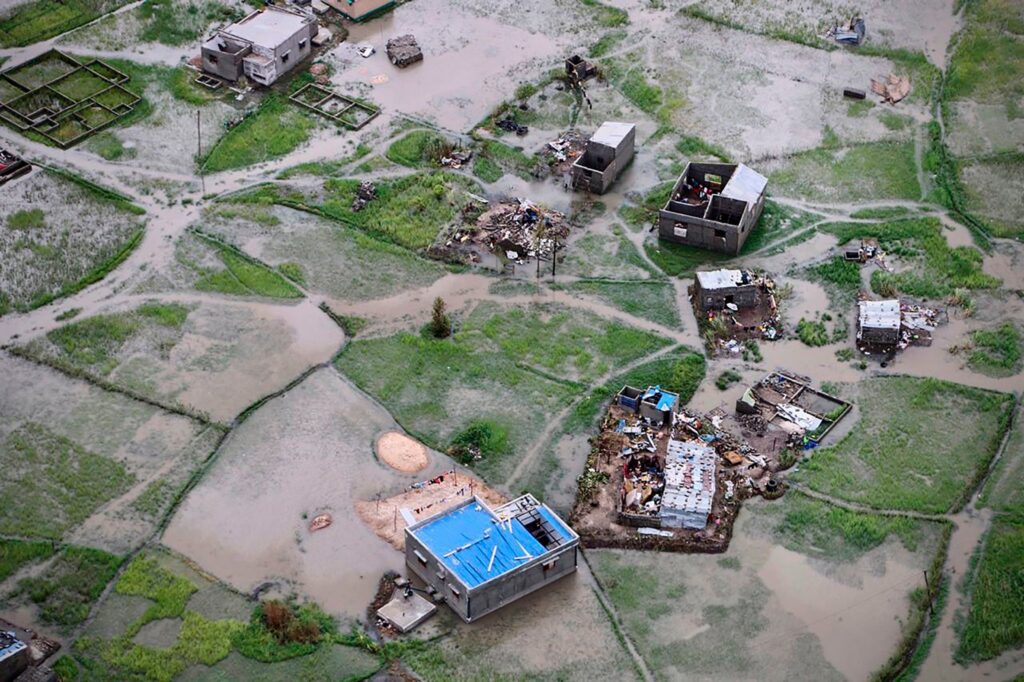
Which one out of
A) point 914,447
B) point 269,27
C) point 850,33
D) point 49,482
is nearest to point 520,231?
point 914,447

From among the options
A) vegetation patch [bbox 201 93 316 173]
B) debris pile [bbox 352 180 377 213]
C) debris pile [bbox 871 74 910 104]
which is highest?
debris pile [bbox 871 74 910 104]

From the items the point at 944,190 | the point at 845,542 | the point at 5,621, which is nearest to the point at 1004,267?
the point at 944,190

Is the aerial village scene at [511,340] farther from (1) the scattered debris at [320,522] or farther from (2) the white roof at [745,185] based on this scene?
(1) the scattered debris at [320,522]

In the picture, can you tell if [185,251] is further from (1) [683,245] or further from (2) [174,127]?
(1) [683,245]

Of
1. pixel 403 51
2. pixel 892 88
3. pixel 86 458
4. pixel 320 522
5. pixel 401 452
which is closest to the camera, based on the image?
pixel 320 522

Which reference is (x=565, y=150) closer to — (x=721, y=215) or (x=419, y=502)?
(x=721, y=215)

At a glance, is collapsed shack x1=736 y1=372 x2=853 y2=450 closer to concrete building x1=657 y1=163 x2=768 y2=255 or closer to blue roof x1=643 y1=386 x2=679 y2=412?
blue roof x1=643 y1=386 x2=679 y2=412

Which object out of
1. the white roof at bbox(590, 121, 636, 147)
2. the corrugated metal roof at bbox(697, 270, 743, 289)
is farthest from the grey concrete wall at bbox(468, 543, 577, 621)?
the white roof at bbox(590, 121, 636, 147)
